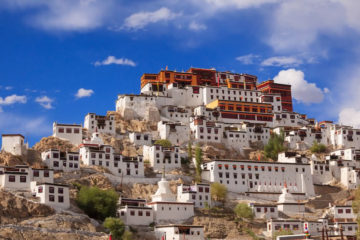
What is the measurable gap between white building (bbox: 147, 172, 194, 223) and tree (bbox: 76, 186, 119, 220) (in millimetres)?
5593

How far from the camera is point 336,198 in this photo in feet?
312

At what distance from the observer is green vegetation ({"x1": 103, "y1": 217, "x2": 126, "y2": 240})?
7306 centimetres

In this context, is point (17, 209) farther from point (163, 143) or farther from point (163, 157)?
point (163, 143)

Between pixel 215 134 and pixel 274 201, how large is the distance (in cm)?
1756

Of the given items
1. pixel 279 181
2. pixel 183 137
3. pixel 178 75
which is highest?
pixel 178 75

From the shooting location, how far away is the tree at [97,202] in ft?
253

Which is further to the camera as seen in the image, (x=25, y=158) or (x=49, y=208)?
(x=25, y=158)

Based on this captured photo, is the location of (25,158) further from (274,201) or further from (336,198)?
(336,198)

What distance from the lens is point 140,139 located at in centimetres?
10119

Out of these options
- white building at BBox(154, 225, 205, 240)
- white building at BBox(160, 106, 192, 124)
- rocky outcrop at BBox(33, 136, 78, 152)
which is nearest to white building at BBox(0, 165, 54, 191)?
rocky outcrop at BBox(33, 136, 78, 152)

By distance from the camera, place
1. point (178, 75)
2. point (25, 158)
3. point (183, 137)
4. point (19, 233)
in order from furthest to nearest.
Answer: point (178, 75) < point (183, 137) < point (25, 158) < point (19, 233)

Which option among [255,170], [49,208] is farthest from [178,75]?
[49,208]

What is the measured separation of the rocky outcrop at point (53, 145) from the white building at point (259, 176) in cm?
1930

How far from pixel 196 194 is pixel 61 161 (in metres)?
17.5
